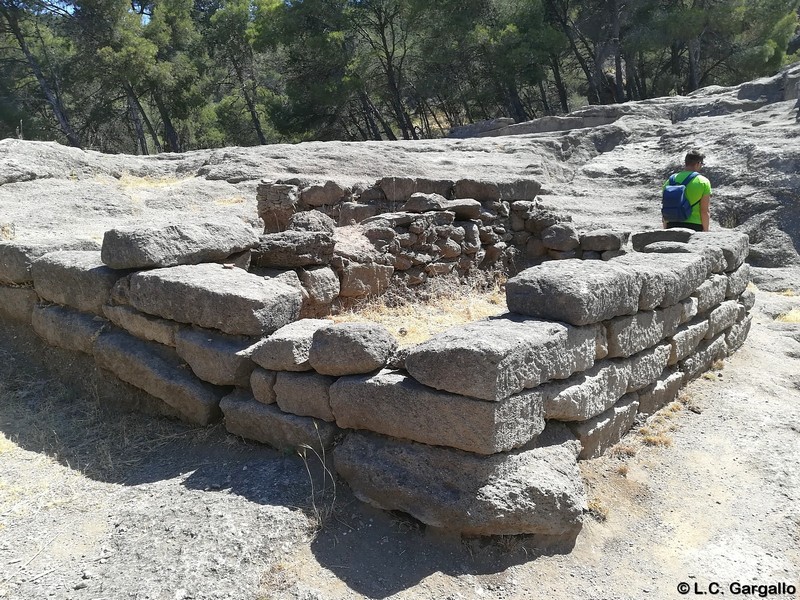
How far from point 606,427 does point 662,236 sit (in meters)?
3.15

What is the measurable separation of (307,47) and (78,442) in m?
19.2

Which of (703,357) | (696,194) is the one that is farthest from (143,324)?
(696,194)

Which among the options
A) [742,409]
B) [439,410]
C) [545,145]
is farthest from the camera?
[545,145]

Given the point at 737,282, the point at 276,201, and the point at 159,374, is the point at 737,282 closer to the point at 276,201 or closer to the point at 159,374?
the point at 276,201

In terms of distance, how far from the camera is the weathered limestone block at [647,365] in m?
4.21

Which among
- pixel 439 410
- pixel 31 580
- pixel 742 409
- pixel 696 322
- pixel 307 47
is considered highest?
pixel 307 47

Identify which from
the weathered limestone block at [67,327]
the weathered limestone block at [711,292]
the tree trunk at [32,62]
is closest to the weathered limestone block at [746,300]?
the weathered limestone block at [711,292]

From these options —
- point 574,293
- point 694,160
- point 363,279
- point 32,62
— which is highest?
point 32,62

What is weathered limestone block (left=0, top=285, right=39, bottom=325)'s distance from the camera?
5.20 m

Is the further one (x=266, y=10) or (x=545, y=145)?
(x=266, y=10)

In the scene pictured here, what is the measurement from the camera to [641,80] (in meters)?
23.0

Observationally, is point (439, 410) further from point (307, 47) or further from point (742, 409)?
point (307, 47)

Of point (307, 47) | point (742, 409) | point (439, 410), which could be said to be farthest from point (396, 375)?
point (307, 47)

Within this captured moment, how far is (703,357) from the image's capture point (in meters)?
5.23
